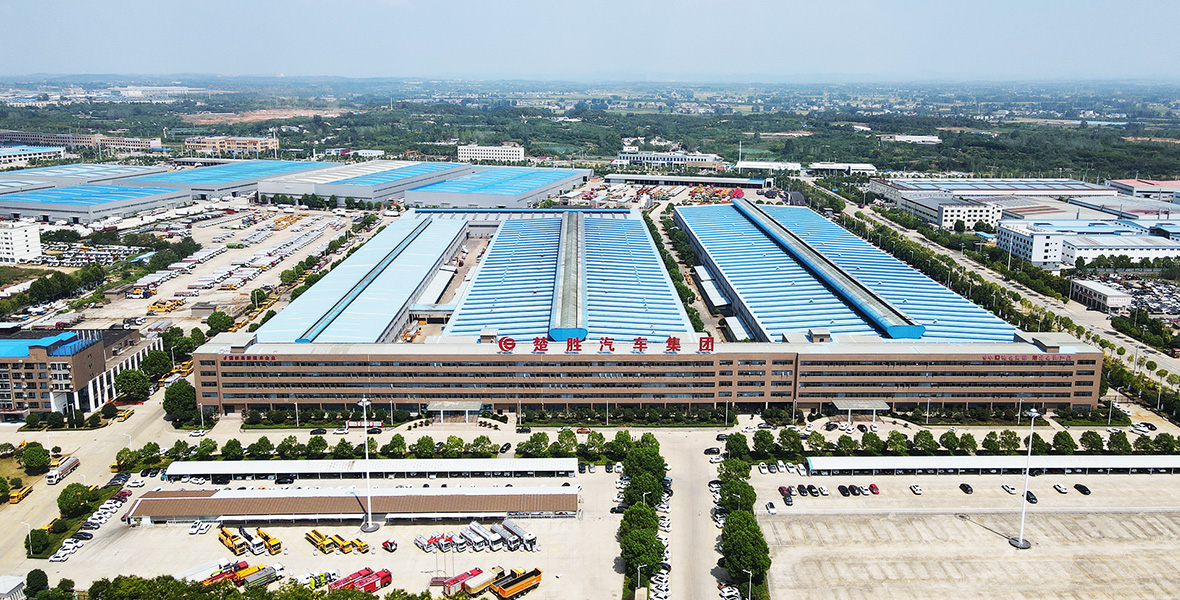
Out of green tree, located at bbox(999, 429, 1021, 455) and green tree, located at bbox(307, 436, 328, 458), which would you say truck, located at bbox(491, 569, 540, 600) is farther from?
green tree, located at bbox(999, 429, 1021, 455)

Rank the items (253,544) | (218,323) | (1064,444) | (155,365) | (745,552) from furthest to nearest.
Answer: (218,323) < (155,365) < (1064,444) < (253,544) < (745,552)

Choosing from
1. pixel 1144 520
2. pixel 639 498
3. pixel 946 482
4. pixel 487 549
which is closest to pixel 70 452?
pixel 487 549

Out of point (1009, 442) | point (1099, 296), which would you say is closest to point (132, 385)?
point (1009, 442)

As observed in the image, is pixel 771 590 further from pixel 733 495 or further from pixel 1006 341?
pixel 1006 341

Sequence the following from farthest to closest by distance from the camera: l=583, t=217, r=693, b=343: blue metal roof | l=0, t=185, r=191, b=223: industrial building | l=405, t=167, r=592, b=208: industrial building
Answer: l=405, t=167, r=592, b=208: industrial building → l=0, t=185, r=191, b=223: industrial building → l=583, t=217, r=693, b=343: blue metal roof

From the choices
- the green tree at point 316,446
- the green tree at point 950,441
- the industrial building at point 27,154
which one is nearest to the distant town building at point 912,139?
the green tree at point 950,441

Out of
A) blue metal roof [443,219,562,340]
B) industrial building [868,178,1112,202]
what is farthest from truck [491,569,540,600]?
industrial building [868,178,1112,202]

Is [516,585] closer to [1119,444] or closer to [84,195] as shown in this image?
[1119,444]

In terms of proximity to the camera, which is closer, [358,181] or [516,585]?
[516,585]
